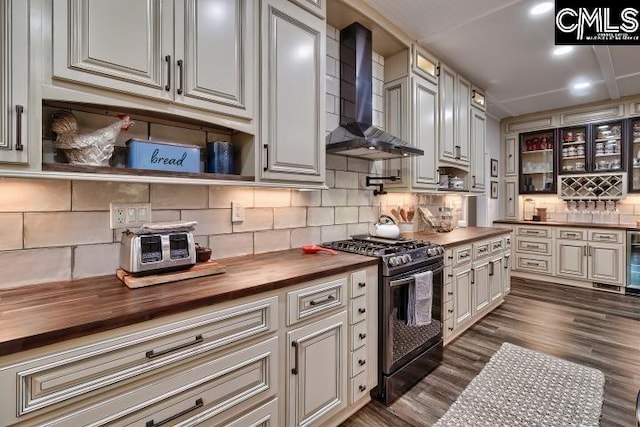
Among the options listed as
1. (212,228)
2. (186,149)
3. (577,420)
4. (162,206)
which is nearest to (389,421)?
(577,420)

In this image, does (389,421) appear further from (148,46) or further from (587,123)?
(587,123)

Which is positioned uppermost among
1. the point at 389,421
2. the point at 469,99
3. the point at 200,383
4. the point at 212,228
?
the point at 469,99

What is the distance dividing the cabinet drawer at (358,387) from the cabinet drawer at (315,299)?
1.59 feet

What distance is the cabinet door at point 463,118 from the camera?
3.45 meters

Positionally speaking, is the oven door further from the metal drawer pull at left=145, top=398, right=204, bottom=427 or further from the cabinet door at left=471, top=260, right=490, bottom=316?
the metal drawer pull at left=145, top=398, right=204, bottom=427

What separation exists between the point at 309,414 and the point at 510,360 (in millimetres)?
1804

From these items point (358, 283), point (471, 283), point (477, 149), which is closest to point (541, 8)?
point (477, 149)

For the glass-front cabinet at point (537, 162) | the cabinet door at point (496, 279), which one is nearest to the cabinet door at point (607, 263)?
the glass-front cabinet at point (537, 162)

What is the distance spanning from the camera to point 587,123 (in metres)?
4.65

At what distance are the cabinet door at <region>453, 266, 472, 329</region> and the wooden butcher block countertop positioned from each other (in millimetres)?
1490

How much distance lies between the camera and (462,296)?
2.82 meters

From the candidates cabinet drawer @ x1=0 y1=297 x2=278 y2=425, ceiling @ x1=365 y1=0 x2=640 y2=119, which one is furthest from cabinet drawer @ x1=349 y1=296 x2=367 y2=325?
ceiling @ x1=365 y1=0 x2=640 y2=119

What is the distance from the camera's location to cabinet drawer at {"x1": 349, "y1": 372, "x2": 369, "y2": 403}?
1.79 metres

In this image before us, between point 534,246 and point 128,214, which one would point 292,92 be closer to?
point 128,214
